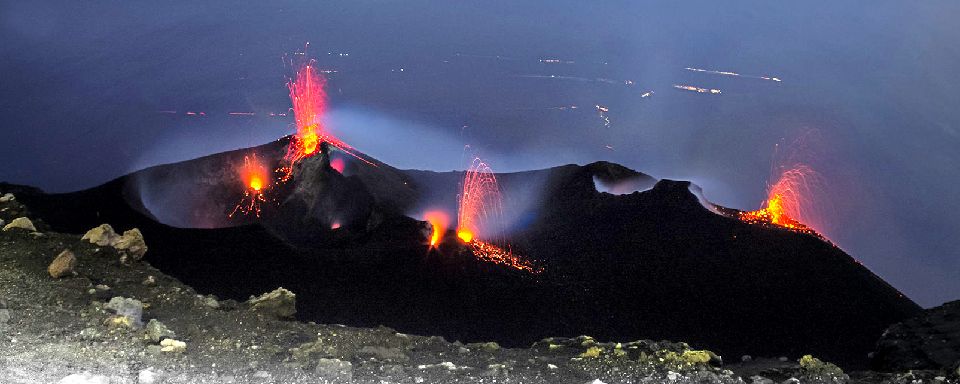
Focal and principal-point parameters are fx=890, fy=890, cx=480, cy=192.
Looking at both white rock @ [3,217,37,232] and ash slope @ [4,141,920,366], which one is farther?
ash slope @ [4,141,920,366]

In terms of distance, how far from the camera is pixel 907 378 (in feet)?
16.9

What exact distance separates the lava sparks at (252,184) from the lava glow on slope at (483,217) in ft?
6.25

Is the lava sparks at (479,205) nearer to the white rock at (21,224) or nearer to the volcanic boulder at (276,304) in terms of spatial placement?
the volcanic boulder at (276,304)

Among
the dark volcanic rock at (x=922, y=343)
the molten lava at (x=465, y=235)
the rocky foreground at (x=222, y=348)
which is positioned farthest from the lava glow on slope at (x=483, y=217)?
the dark volcanic rock at (x=922, y=343)

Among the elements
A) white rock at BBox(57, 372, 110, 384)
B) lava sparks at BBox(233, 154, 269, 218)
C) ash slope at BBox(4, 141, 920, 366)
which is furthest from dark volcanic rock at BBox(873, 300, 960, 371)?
lava sparks at BBox(233, 154, 269, 218)

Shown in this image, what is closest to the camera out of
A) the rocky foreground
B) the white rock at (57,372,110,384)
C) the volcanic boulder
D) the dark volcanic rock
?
the white rock at (57,372,110,384)

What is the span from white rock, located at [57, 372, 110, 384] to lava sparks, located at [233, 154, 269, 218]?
4.05m

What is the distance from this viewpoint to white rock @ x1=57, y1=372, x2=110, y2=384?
4099mm

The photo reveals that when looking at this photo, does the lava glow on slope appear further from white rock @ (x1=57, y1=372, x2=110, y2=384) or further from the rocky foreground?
white rock @ (x1=57, y1=372, x2=110, y2=384)

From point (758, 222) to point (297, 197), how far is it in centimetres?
439

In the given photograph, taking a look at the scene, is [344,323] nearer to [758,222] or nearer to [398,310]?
[398,310]

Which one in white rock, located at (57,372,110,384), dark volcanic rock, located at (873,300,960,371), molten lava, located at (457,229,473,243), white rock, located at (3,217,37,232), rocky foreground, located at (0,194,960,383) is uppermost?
molten lava, located at (457,229,473,243)

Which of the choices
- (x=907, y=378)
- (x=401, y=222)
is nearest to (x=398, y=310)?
(x=401, y=222)

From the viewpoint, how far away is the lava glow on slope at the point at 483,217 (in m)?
7.66
